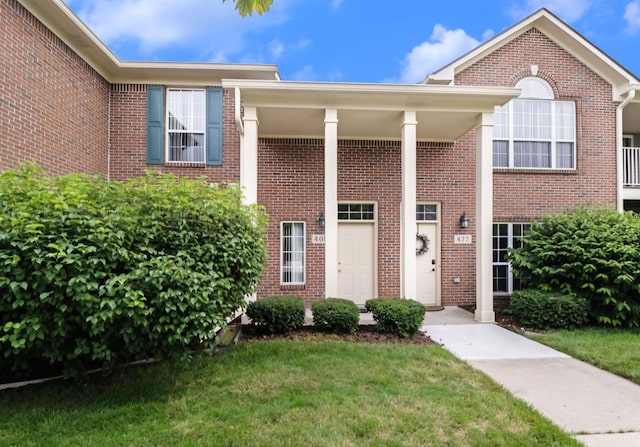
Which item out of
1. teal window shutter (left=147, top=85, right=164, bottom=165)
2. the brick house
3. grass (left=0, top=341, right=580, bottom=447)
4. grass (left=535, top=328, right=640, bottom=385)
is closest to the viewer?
grass (left=0, top=341, right=580, bottom=447)

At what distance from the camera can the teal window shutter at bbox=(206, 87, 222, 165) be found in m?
8.70

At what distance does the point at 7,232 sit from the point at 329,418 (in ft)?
10.5

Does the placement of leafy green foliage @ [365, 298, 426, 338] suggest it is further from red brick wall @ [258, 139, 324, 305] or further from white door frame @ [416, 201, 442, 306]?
white door frame @ [416, 201, 442, 306]

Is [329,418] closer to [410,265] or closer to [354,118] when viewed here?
[410,265]

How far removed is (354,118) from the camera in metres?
7.41

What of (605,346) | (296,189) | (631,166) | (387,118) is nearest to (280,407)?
(605,346)

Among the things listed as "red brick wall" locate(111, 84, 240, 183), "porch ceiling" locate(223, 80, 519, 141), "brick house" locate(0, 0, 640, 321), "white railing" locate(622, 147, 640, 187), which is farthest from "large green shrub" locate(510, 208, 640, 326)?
"red brick wall" locate(111, 84, 240, 183)

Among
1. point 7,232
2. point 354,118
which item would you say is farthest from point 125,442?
point 354,118

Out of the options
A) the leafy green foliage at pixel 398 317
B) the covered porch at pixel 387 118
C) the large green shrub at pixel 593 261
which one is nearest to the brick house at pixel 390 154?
the covered porch at pixel 387 118

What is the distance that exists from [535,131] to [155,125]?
905 cm

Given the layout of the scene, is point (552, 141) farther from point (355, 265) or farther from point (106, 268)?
point (106, 268)

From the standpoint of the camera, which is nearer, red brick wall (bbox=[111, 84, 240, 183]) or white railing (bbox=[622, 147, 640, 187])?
Result: red brick wall (bbox=[111, 84, 240, 183])

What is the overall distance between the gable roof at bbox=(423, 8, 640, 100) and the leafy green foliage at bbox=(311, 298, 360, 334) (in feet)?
19.4

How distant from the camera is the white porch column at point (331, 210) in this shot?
656cm
